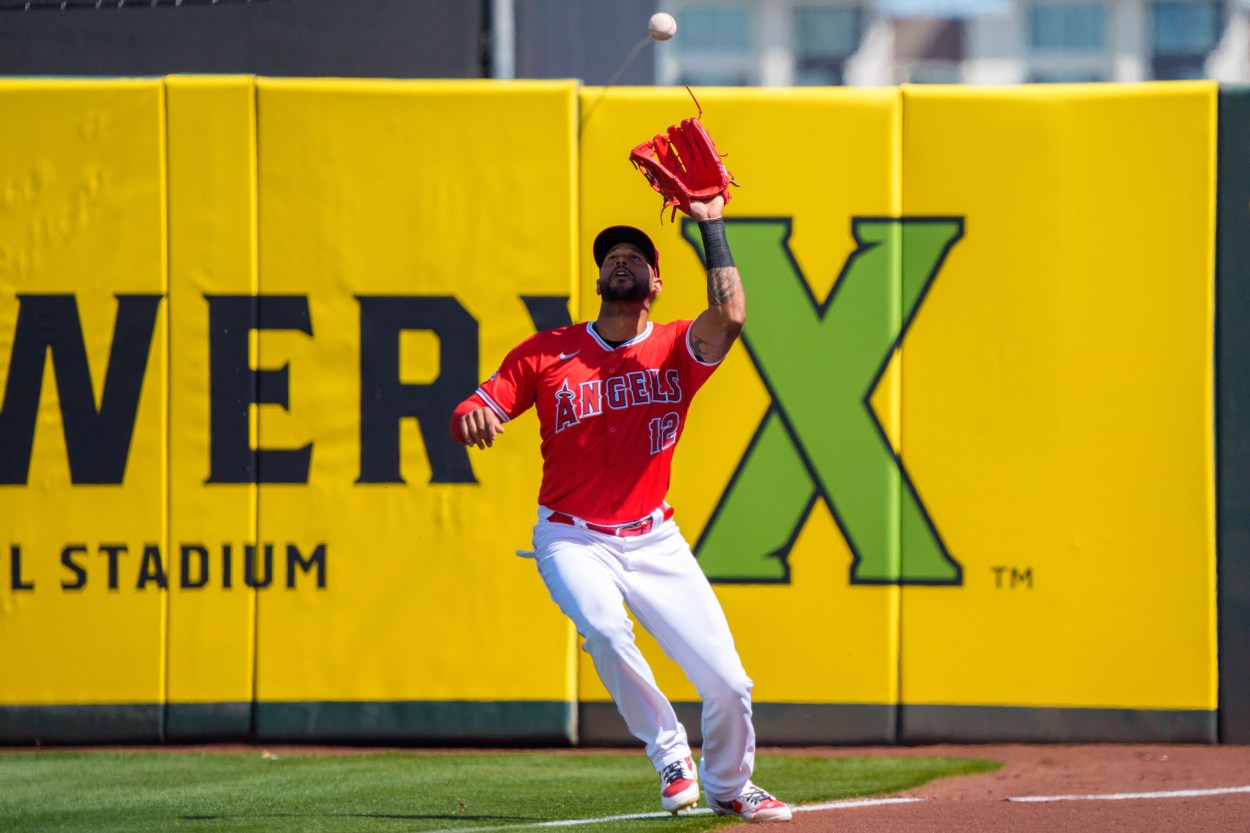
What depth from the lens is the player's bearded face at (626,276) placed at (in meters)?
5.10

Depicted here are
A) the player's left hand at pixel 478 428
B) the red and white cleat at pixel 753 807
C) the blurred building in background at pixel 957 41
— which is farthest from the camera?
the blurred building in background at pixel 957 41

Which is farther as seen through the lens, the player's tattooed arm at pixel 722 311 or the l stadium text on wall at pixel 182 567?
the l stadium text on wall at pixel 182 567

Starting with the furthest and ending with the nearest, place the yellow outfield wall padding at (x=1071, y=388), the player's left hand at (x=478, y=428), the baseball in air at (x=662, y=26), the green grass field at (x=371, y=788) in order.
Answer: the yellow outfield wall padding at (x=1071, y=388) < the baseball in air at (x=662, y=26) < the green grass field at (x=371, y=788) < the player's left hand at (x=478, y=428)

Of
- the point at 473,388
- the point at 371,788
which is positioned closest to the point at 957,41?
the point at 473,388

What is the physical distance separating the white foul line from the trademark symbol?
4.19 feet

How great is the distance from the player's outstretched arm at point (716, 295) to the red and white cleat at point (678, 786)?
4.20 feet

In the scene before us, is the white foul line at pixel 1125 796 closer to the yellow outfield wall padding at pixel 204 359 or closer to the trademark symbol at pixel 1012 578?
the trademark symbol at pixel 1012 578

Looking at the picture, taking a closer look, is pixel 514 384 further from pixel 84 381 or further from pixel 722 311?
pixel 84 381

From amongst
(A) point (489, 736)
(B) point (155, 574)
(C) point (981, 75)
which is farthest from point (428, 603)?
(C) point (981, 75)

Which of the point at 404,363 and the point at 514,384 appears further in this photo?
the point at 404,363

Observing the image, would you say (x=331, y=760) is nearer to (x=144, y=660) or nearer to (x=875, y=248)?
(x=144, y=660)

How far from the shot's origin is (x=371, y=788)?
6.10m

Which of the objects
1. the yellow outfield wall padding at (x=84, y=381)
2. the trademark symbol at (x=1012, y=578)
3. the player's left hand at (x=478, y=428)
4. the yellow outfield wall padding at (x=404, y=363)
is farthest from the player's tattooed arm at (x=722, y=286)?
the yellow outfield wall padding at (x=84, y=381)

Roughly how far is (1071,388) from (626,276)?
269cm
